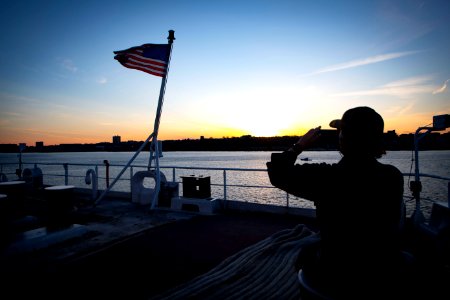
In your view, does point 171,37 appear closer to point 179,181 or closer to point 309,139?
point 309,139

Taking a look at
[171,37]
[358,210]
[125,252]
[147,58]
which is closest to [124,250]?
[125,252]

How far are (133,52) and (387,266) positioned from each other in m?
7.66

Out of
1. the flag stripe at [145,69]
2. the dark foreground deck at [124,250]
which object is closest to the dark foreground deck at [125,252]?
the dark foreground deck at [124,250]

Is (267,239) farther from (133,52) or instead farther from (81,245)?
(133,52)

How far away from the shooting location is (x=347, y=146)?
139 cm

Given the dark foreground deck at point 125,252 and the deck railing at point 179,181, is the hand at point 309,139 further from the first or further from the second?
the dark foreground deck at point 125,252

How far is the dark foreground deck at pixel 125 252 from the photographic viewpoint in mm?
3381

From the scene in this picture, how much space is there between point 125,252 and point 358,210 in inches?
172

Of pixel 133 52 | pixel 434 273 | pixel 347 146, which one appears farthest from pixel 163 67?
pixel 434 273

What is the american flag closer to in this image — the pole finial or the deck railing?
the pole finial

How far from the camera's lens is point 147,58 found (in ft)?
24.1

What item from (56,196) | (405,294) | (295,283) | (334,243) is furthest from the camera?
(56,196)

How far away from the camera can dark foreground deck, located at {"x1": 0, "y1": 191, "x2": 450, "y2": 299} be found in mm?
3381

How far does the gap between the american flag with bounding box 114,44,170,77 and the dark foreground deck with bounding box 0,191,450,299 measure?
167 inches
